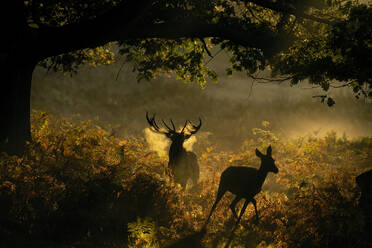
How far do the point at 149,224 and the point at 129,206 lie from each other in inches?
35.1

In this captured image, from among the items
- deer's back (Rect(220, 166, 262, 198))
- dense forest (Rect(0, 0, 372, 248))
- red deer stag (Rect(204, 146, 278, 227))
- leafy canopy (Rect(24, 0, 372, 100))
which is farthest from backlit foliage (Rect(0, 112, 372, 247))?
leafy canopy (Rect(24, 0, 372, 100))

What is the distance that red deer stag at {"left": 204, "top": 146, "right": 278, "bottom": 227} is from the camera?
25.8 feet

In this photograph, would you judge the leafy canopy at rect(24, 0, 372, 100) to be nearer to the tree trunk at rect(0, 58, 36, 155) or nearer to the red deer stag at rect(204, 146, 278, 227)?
the tree trunk at rect(0, 58, 36, 155)

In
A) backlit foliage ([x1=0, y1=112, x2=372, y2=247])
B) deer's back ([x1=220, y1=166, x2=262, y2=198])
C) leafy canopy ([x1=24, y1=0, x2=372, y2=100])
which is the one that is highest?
leafy canopy ([x1=24, y1=0, x2=372, y2=100])

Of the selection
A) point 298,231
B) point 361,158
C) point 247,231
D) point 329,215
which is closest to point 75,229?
point 247,231

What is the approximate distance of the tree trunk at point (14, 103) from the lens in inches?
331

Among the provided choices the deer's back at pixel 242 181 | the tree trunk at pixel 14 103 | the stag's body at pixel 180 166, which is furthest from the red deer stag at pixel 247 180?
the tree trunk at pixel 14 103

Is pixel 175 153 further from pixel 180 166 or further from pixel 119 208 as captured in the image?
pixel 119 208

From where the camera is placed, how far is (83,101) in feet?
77.3

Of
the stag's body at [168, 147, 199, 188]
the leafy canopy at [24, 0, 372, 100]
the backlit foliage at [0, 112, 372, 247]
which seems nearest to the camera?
the backlit foliage at [0, 112, 372, 247]

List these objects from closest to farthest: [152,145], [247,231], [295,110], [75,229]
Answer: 1. [75,229]
2. [247,231]
3. [152,145]
4. [295,110]

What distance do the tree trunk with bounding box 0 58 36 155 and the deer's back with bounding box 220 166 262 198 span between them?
522cm

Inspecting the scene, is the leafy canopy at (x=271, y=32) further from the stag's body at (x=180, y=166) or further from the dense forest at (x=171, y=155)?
the stag's body at (x=180, y=166)

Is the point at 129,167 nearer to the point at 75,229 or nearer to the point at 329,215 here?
the point at 75,229
